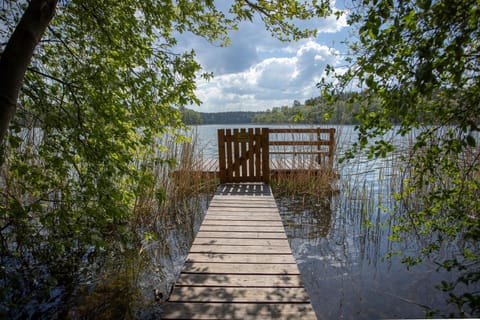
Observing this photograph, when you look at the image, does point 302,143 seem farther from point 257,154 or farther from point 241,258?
point 241,258

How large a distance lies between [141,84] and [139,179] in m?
0.87

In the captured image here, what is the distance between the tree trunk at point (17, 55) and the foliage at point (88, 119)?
50 cm

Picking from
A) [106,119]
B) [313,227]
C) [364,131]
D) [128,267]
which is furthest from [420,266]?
[106,119]

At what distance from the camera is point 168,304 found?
1725 mm

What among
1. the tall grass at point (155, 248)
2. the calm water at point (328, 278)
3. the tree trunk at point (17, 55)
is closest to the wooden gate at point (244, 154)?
the tall grass at point (155, 248)

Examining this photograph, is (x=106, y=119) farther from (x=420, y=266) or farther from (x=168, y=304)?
(x=420, y=266)

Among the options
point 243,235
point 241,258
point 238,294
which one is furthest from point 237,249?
point 238,294

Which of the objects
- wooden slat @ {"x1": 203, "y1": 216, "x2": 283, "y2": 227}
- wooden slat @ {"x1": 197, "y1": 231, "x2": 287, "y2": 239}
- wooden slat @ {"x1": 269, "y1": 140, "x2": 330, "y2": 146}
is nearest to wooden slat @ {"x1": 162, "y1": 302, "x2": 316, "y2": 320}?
wooden slat @ {"x1": 197, "y1": 231, "x2": 287, "y2": 239}

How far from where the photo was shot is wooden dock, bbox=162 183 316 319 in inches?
65.4

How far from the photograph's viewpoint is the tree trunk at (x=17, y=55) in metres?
1.17

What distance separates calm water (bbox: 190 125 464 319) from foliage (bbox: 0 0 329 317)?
2155 mm

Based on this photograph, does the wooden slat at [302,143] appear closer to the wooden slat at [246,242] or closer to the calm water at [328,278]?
the calm water at [328,278]

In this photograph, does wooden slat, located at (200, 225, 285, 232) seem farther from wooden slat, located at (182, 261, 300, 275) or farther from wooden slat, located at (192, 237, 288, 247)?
wooden slat, located at (182, 261, 300, 275)

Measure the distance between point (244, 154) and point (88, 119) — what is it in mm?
3660
